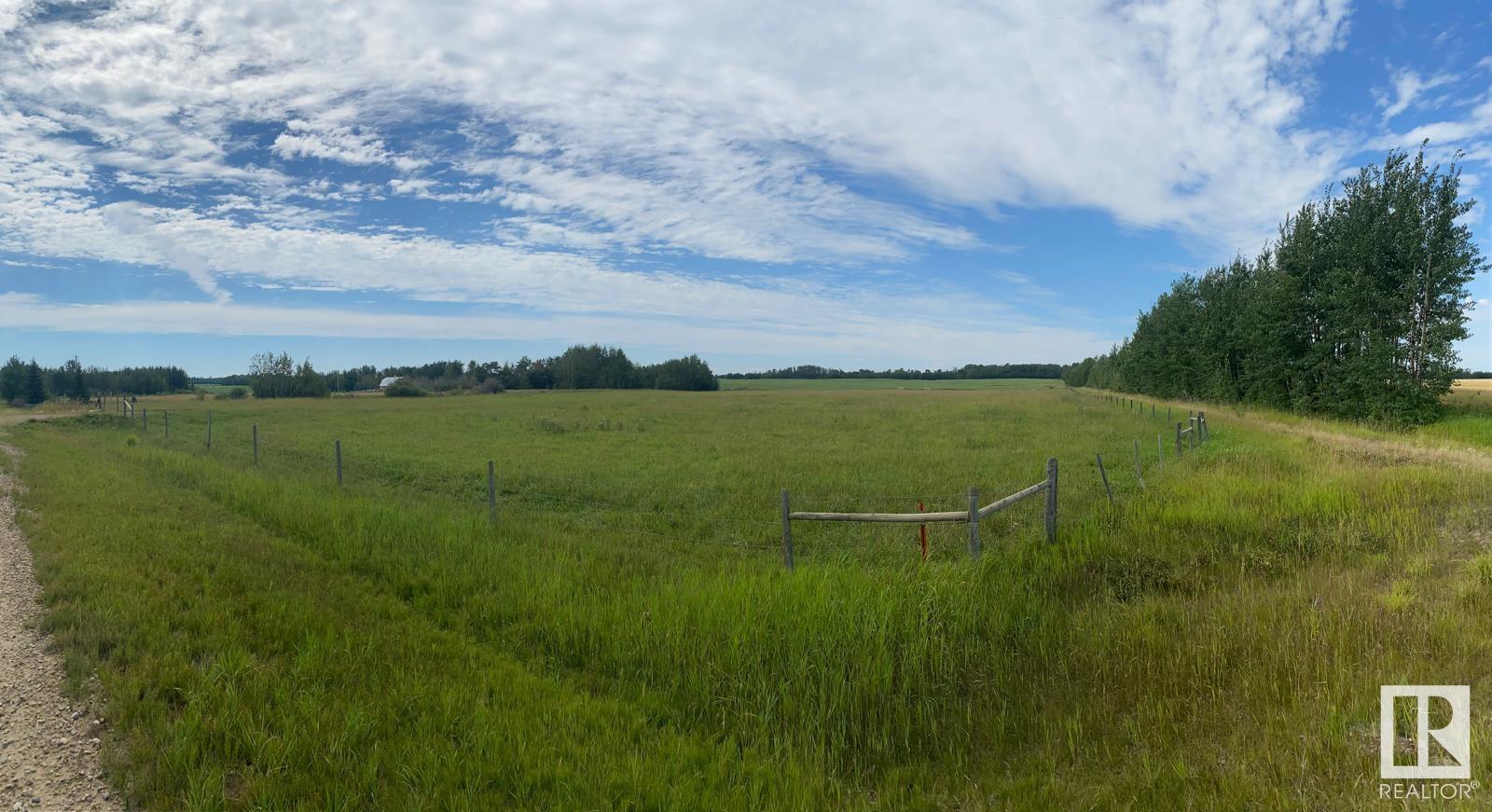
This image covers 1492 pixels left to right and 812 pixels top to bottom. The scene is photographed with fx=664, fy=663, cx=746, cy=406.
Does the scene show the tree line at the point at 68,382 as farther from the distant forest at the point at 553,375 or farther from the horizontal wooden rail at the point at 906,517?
the horizontal wooden rail at the point at 906,517

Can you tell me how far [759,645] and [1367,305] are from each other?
35933mm

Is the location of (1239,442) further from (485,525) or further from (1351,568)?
(485,525)

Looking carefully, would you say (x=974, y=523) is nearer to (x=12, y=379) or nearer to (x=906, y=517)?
(x=906, y=517)

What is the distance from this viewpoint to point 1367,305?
2908 centimetres

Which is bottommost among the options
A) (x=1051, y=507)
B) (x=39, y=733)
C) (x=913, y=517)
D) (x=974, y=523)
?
(x=39, y=733)

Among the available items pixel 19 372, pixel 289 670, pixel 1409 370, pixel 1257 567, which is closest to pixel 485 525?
pixel 289 670

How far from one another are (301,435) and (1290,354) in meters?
51.1

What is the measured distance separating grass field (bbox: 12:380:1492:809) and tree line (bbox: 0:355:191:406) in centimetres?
8136

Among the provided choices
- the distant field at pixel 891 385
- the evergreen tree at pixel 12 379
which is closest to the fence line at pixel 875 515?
the evergreen tree at pixel 12 379

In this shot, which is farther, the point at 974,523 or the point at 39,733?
the point at 974,523

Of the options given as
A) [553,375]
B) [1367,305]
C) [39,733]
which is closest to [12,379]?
[553,375]

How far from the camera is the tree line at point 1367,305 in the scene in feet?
89.4

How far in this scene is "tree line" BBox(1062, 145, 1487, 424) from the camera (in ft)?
89.4

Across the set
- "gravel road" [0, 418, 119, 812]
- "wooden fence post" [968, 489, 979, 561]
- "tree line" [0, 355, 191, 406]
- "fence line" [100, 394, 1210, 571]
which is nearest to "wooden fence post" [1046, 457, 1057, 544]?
"fence line" [100, 394, 1210, 571]
